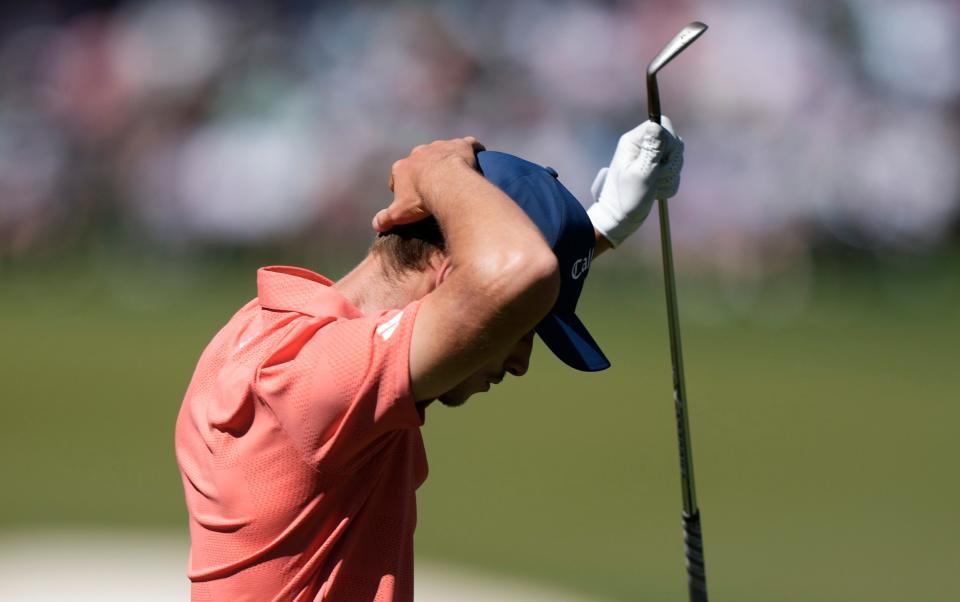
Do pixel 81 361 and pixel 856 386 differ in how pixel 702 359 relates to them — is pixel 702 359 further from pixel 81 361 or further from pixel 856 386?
pixel 81 361

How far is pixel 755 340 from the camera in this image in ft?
24.2

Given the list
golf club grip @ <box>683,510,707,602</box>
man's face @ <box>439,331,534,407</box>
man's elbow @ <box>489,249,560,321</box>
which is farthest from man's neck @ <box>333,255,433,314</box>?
golf club grip @ <box>683,510,707,602</box>

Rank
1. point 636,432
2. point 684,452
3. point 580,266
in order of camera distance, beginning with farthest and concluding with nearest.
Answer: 1. point 636,432
2. point 684,452
3. point 580,266

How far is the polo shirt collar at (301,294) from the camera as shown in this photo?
1511mm

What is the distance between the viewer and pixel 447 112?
27.6ft

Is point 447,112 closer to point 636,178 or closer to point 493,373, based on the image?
point 636,178

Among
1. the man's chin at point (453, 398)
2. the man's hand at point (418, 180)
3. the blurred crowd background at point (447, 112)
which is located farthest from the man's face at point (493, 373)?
the blurred crowd background at point (447, 112)

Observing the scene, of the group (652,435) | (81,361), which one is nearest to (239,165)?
(81,361)

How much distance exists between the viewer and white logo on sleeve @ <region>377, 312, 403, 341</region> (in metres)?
1.39

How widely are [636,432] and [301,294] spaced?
4759 millimetres

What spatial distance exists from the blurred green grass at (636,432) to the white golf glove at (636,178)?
250cm

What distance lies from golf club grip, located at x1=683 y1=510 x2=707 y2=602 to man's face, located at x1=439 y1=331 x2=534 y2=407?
0.66 meters

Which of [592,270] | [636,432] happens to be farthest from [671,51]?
[592,270]

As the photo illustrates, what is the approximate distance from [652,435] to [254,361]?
4.80 metres
